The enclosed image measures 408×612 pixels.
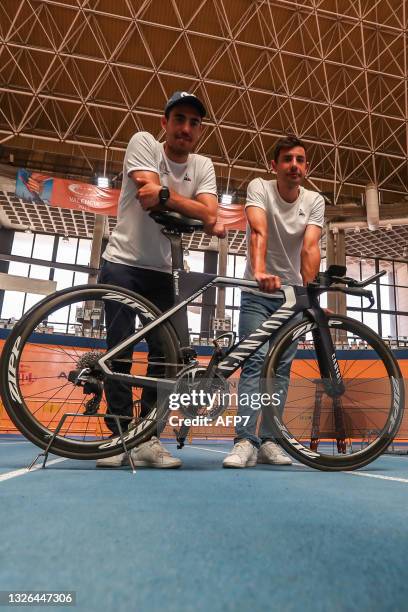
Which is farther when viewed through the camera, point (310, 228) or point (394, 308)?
point (394, 308)

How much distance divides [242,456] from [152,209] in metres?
1.24

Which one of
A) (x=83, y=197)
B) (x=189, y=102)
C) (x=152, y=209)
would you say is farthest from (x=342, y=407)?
(x=83, y=197)

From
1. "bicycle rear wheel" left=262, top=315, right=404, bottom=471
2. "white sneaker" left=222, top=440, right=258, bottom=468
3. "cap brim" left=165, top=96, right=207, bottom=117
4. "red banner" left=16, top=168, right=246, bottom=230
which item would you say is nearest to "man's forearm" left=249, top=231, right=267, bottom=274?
"bicycle rear wheel" left=262, top=315, right=404, bottom=471

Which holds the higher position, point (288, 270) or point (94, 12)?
point (94, 12)

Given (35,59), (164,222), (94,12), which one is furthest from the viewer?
(35,59)

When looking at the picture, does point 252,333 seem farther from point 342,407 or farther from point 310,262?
point 310,262

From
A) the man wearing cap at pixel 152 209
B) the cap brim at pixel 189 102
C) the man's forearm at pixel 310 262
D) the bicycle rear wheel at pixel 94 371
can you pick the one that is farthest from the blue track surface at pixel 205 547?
the cap brim at pixel 189 102

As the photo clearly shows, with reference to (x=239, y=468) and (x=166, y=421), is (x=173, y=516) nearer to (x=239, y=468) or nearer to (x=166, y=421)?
(x=166, y=421)

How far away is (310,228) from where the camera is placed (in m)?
2.44

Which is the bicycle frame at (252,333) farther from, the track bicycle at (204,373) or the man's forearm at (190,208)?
the man's forearm at (190,208)

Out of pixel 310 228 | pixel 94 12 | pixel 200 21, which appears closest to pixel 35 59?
pixel 94 12

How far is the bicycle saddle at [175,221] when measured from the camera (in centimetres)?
182

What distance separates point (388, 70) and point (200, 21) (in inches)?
243

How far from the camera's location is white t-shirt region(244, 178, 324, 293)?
2420 mm
